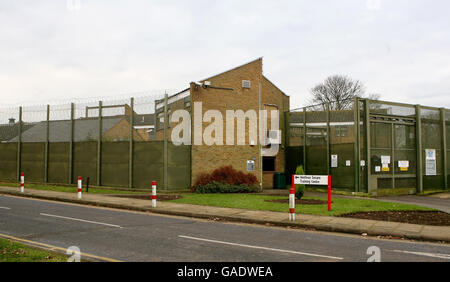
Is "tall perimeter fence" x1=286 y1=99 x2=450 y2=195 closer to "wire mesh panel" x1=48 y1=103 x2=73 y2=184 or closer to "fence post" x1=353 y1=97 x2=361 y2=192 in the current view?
"fence post" x1=353 y1=97 x2=361 y2=192

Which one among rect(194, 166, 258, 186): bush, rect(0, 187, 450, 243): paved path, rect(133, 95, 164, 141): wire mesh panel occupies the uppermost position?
rect(133, 95, 164, 141): wire mesh panel

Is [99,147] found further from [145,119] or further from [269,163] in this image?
[269,163]

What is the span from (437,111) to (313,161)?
30.4ft

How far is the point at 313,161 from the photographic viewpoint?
24734 mm

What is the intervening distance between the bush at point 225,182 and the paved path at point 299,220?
5454 mm

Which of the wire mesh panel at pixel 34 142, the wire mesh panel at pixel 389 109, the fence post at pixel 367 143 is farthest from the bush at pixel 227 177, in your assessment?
the wire mesh panel at pixel 34 142

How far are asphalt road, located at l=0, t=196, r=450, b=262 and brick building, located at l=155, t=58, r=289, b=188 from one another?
9840 mm

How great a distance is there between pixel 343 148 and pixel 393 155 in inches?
120

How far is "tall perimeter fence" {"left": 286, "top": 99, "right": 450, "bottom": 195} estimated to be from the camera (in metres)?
21.5

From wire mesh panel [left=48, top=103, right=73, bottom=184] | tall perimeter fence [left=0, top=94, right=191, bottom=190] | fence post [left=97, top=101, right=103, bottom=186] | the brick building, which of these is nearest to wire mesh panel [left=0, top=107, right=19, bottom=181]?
tall perimeter fence [left=0, top=94, right=191, bottom=190]

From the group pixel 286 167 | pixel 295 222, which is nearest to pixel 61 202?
pixel 295 222

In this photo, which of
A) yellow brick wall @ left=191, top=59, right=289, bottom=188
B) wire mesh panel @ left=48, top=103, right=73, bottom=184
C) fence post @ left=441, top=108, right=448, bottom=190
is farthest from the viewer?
fence post @ left=441, top=108, right=448, bottom=190
